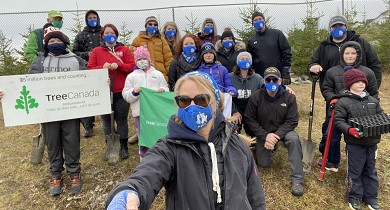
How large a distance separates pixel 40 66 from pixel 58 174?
1.68 metres

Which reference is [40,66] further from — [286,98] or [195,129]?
[286,98]

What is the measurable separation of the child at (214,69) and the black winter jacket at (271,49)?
129 centimetres

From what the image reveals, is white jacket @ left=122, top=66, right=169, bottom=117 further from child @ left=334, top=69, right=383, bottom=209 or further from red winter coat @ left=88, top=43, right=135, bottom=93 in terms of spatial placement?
child @ left=334, top=69, right=383, bottom=209

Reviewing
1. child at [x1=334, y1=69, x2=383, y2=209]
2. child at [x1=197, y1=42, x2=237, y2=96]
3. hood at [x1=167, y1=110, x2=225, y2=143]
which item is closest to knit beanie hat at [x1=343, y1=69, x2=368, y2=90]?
child at [x1=334, y1=69, x2=383, y2=209]

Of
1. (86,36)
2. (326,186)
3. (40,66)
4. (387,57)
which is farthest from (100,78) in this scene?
(387,57)

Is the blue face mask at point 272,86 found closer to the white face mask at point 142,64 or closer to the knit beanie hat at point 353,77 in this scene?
the knit beanie hat at point 353,77

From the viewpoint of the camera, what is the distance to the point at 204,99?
209 cm

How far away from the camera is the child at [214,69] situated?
5211 millimetres

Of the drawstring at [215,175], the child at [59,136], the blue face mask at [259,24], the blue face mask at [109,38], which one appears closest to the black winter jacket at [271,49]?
the blue face mask at [259,24]

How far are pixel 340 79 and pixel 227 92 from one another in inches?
70.8

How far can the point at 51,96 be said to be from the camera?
191 inches

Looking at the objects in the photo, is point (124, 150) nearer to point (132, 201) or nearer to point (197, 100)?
point (197, 100)

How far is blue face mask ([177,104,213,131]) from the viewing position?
202cm

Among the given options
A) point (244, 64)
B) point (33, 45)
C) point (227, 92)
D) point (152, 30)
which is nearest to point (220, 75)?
point (227, 92)
